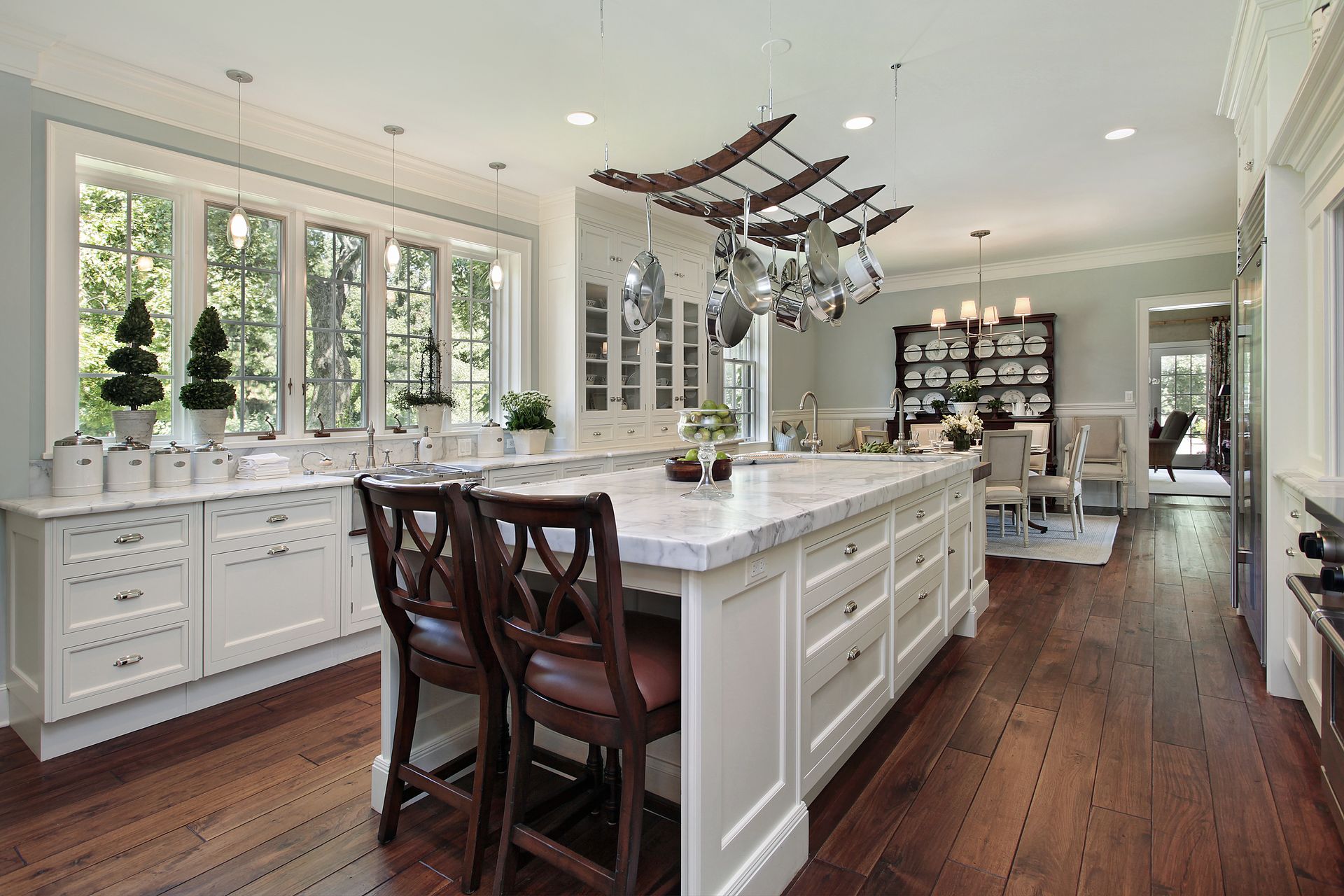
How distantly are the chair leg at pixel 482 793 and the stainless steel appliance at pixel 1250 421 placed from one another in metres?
3.02

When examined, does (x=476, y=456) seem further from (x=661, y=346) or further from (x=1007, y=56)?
(x=1007, y=56)

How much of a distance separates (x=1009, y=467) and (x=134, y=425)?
5630 mm

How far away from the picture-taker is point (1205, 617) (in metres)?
3.74

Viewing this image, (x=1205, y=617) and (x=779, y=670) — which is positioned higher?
(x=779, y=670)

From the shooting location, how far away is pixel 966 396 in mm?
7340

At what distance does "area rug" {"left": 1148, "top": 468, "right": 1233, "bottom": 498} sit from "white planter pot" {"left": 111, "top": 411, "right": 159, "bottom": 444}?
9.83 meters

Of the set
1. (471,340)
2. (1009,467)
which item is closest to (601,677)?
(471,340)

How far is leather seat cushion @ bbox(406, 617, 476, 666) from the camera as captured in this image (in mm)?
1750

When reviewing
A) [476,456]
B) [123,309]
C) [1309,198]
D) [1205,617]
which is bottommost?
[1205,617]

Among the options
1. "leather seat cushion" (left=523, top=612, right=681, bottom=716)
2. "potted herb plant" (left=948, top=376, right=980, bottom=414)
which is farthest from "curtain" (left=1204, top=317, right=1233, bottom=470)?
"leather seat cushion" (left=523, top=612, right=681, bottom=716)

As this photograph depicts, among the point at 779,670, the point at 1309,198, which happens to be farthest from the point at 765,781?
the point at 1309,198

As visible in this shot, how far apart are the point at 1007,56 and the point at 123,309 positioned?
4168mm

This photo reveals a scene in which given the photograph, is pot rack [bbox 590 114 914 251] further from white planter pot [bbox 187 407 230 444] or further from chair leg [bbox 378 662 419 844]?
white planter pot [bbox 187 407 230 444]

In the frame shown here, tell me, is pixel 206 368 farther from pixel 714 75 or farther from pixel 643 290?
pixel 714 75
